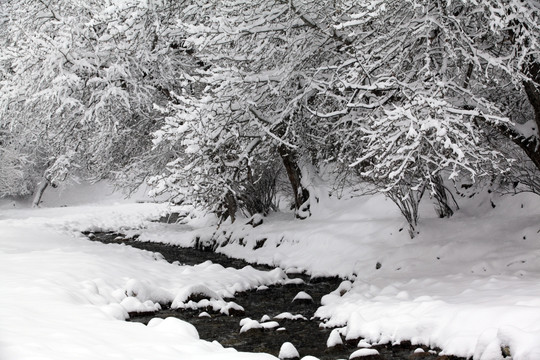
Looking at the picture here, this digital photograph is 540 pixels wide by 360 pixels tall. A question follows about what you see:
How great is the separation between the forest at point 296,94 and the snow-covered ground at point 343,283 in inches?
29.9

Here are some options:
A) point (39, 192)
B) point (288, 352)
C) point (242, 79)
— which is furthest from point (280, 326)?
point (39, 192)

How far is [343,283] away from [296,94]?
3452mm

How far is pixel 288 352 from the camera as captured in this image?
5992mm

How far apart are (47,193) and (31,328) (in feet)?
119

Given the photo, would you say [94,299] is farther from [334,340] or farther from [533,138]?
[533,138]

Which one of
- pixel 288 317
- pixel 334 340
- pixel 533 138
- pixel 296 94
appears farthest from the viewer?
pixel 296 94

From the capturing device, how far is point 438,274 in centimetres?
873

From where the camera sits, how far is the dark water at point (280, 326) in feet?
20.1

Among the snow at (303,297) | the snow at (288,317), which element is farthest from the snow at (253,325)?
the snow at (303,297)

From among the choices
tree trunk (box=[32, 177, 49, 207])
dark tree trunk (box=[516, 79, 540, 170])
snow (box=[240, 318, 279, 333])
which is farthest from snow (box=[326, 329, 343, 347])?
tree trunk (box=[32, 177, 49, 207])

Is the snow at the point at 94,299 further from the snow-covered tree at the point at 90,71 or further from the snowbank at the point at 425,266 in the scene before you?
the snow-covered tree at the point at 90,71

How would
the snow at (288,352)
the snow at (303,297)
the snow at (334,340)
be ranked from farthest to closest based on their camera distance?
the snow at (303,297)
the snow at (334,340)
the snow at (288,352)

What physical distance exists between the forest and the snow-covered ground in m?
0.76

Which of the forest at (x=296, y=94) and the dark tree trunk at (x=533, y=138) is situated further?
the dark tree trunk at (x=533, y=138)
